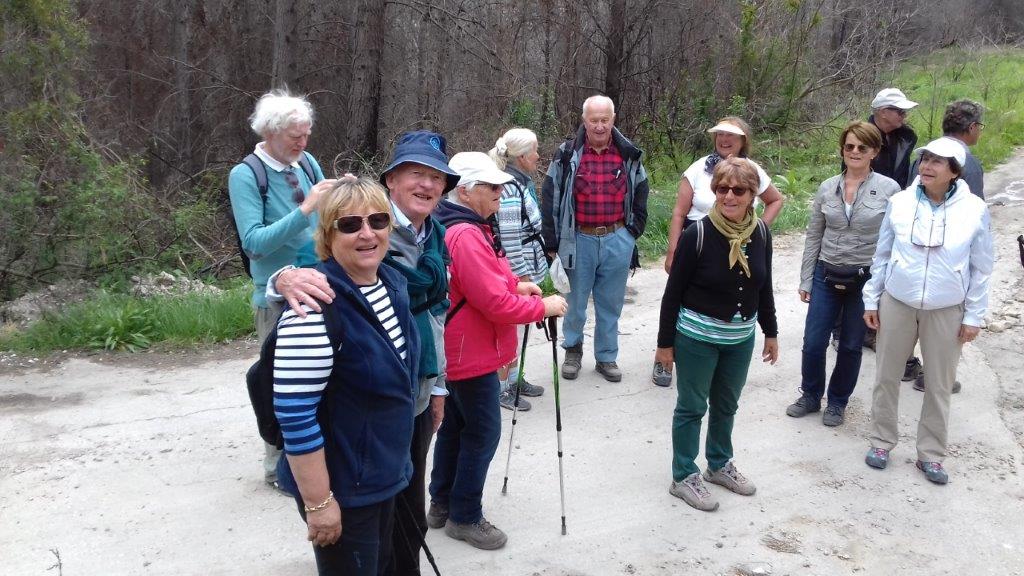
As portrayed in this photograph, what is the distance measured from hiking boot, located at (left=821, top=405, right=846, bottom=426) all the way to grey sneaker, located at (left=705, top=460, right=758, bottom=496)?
1.04m

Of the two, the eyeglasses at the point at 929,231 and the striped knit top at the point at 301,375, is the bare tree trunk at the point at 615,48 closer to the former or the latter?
the eyeglasses at the point at 929,231

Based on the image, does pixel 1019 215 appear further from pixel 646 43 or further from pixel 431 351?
pixel 431 351

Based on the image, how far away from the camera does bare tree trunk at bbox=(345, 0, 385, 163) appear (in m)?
13.8

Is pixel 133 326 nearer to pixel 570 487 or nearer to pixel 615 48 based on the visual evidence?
pixel 570 487

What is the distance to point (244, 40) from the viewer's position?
17.8 m

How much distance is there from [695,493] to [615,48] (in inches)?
422

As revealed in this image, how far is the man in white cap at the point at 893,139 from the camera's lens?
563 centimetres

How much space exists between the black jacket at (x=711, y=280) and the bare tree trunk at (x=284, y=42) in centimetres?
1091

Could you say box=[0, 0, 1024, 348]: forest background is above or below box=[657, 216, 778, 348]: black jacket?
above

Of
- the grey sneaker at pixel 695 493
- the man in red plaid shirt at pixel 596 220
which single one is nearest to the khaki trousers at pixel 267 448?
the grey sneaker at pixel 695 493

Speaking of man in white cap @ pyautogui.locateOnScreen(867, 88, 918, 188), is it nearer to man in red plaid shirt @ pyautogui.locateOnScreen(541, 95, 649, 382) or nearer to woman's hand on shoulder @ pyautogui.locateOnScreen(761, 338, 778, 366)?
man in red plaid shirt @ pyautogui.locateOnScreen(541, 95, 649, 382)

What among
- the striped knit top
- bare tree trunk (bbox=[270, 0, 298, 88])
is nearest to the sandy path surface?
the striped knit top

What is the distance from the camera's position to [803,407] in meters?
5.11

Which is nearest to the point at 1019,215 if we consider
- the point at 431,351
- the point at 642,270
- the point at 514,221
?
the point at 642,270
